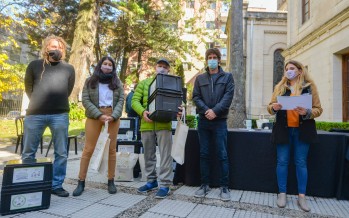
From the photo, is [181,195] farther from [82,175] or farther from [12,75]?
[12,75]

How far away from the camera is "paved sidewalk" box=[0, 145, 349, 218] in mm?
3281

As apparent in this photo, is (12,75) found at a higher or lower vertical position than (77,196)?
higher

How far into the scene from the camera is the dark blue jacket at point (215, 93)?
3.96 meters

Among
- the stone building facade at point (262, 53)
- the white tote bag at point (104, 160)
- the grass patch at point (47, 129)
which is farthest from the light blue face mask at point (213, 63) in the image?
the stone building facade at point (262, 53)

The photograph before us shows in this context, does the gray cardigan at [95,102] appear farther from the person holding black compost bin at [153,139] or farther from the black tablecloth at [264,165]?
the black tablecloth at [264,165]

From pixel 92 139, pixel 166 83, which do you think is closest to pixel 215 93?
pixel 166 83

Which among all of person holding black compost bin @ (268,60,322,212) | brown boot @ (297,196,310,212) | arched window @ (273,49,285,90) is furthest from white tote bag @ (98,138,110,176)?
arched window @ (273,49,285,90)

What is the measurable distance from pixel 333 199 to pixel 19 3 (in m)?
13.1

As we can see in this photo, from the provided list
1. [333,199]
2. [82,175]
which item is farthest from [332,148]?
[82,175]

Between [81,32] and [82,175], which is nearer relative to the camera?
[82,175]

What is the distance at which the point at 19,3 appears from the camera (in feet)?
36.6

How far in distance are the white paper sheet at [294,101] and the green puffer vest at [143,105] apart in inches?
66.9

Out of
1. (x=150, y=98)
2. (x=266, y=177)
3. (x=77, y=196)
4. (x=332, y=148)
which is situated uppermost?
(x=150, y=98)

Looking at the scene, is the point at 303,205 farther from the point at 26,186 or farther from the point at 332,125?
the point at 332,125
